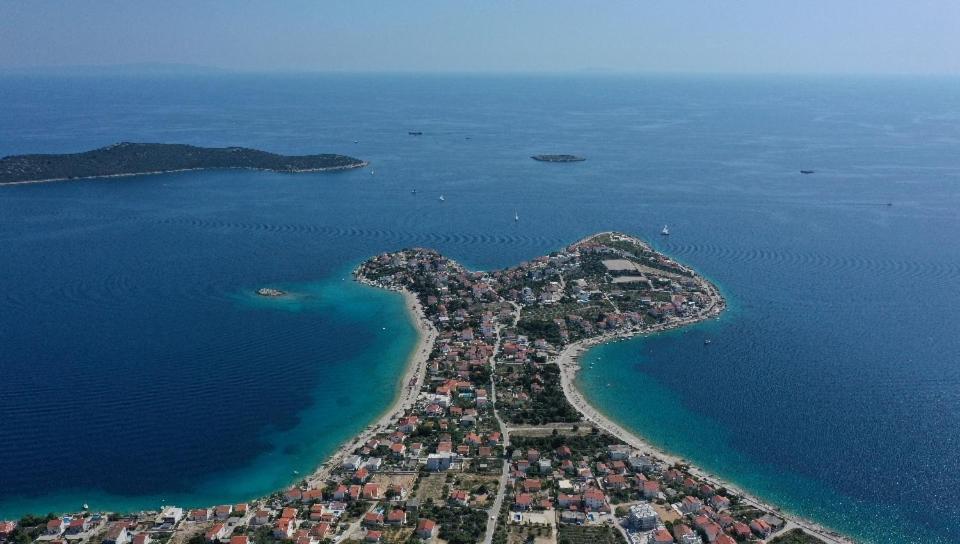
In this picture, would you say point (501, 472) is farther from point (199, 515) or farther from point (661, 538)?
point (199, 515)

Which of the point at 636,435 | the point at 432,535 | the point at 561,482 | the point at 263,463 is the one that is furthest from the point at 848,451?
the point at 263,463

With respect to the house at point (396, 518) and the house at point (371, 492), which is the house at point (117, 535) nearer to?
the house at point (371, 492)

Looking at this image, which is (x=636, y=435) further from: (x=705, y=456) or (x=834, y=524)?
(x=834, y=524)

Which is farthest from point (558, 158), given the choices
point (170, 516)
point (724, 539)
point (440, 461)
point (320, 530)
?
point (170, 516)

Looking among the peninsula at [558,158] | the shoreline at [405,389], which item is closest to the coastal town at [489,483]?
the shoreline at [405,389]

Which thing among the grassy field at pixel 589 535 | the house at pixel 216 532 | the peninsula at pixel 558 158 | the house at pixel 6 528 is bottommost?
the grassy field at pixel 589 535

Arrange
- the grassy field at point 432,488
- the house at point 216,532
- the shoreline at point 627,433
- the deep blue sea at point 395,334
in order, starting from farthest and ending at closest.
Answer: the deep blue sea at point 395,334 < the grassy field at point 432,488 < the shoreline at point 627,433 < the house at point 216,532

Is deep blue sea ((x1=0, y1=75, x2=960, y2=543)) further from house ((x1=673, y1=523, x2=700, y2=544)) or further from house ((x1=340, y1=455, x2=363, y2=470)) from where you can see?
house ((x1=673, y1=523, x2=700, y2=544))
